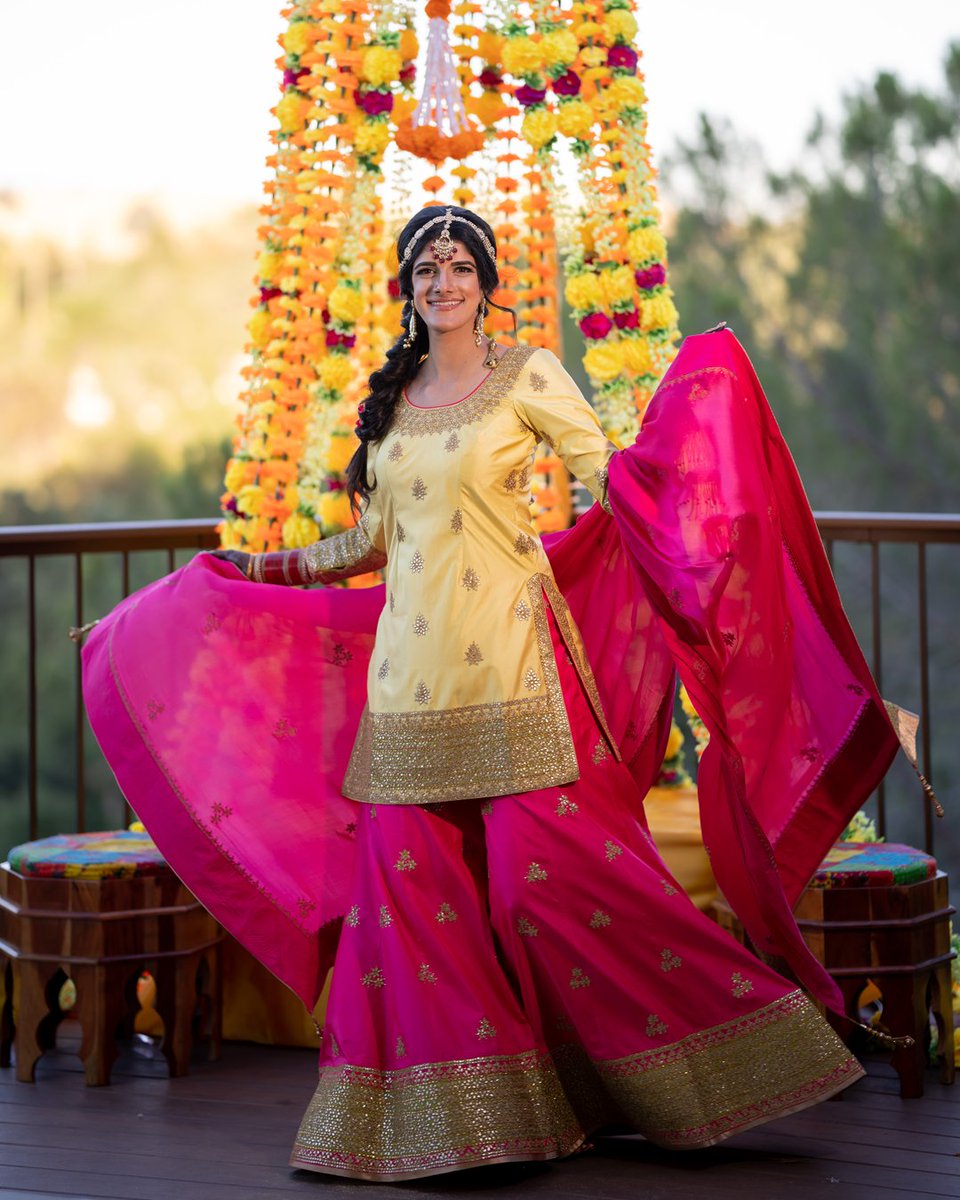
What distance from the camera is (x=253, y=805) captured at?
3.01 metres

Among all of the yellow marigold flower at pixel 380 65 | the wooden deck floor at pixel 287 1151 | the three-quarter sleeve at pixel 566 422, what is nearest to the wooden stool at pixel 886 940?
the wooden deck floor at pixel 287 1151

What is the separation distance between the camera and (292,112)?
3760mm

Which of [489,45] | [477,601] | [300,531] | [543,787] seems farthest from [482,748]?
[489,45]

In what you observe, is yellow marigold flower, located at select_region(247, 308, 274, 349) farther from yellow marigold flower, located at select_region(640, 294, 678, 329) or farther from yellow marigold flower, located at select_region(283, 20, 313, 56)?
yellow marigold flower, located at select_region(640, 294, 678, 329)

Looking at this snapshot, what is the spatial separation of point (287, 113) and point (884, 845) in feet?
7.39

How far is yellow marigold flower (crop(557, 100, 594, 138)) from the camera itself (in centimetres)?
361

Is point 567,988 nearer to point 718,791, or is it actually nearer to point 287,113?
point 718,791

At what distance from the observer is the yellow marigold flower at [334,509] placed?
377cm

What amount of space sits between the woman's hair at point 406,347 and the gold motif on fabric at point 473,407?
0.20 feet

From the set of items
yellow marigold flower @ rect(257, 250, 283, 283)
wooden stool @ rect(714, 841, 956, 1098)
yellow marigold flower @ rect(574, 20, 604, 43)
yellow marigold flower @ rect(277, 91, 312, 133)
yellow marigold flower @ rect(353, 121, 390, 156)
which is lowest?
wooden stool @ rect(714, 841, 956, 1098)

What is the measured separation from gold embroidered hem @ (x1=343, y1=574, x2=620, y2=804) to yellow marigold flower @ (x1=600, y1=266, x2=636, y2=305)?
1.09 m

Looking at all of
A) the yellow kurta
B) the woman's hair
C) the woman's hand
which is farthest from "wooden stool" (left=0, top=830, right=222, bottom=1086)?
Answer: the woman's hair

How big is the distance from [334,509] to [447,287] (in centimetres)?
111

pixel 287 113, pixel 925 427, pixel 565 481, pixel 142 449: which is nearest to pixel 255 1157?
pixel 565 481
